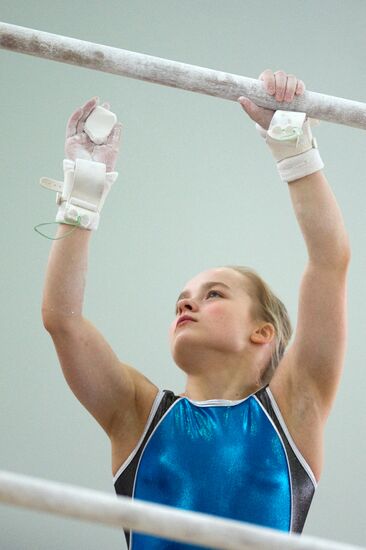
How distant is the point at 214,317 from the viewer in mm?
2266

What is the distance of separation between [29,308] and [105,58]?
1.86 meters

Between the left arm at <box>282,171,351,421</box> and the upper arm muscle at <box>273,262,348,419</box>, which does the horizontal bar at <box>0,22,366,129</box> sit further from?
the upper arm muscle at <box>273,262,348,419</box>

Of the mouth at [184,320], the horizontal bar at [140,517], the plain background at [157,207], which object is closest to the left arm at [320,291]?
the mouth at [184,320]

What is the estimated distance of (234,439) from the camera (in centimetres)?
214

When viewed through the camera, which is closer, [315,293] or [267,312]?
[315,293]

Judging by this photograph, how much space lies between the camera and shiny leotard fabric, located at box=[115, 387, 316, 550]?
209 centimetres

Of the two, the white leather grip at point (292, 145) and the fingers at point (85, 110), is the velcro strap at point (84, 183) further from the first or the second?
the white leather grip at point (292, 145)

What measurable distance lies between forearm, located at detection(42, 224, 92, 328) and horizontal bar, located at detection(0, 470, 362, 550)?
0.87 metres

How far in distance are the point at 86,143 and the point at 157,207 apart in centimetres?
168

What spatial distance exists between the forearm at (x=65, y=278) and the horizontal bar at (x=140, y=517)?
0.87m

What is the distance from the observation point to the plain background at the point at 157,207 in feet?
12.6

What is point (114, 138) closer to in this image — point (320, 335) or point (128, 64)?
point (128, 64)

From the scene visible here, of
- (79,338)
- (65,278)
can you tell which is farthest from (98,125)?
(79,338)

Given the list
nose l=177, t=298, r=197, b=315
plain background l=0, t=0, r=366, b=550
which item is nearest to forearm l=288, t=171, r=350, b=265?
nose l=177, t=298, r=197, b=315
